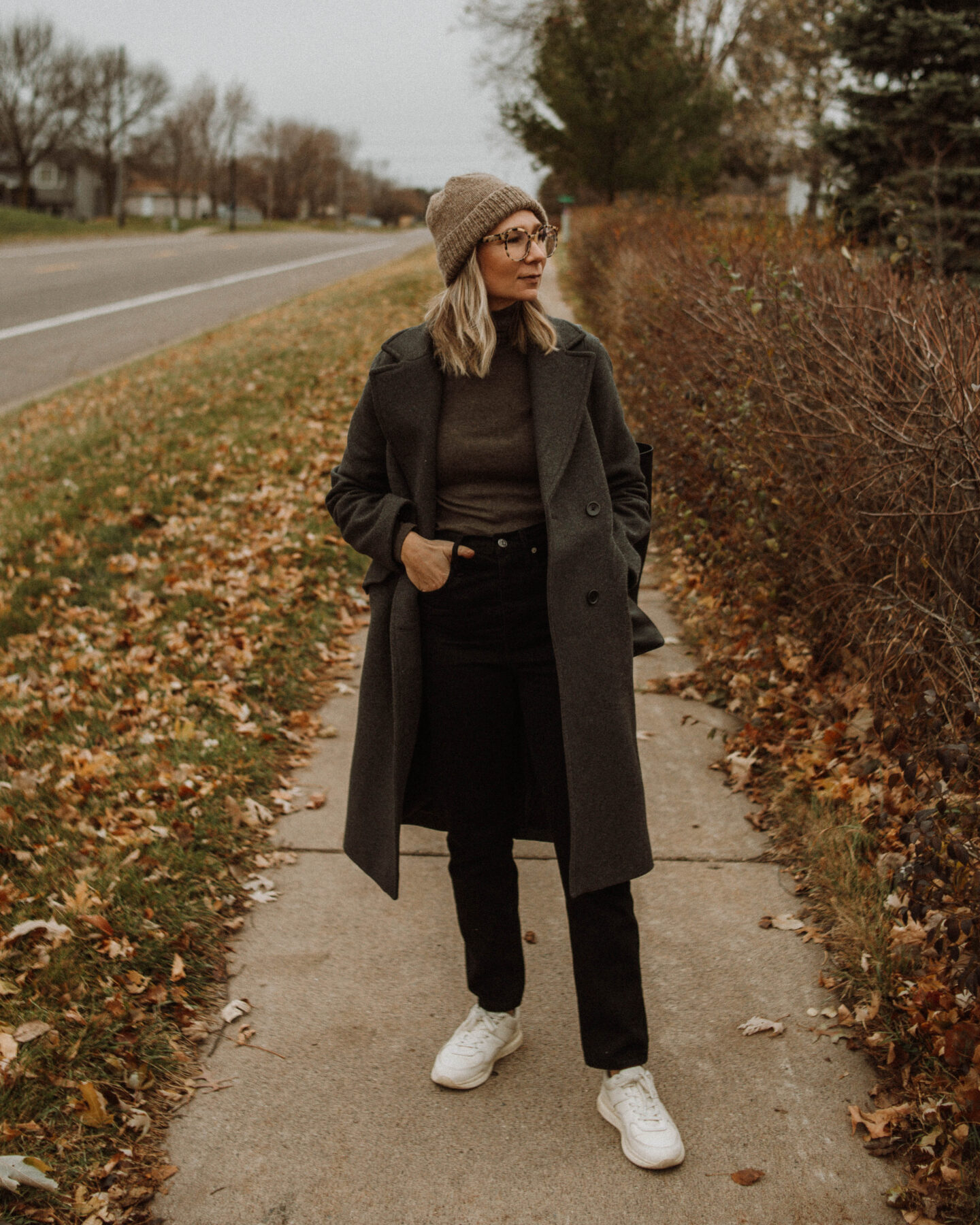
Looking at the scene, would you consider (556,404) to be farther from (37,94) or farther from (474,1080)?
(37,94)

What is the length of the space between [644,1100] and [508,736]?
2.94 feet

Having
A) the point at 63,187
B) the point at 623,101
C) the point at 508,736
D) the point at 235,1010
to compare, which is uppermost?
the point at 63,187

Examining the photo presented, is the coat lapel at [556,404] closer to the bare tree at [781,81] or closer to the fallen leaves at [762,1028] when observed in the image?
the fallen leaves at [762,1028]

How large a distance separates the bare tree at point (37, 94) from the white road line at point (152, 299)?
49.1 m

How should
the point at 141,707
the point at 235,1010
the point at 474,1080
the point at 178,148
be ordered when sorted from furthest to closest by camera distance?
1. the point at 178,148
2. the point at 141,707
3. the point at 235,1010
4. the point at 474,1080

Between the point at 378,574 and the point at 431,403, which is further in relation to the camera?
the point at 378,574

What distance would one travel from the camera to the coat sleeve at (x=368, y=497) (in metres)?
2.49

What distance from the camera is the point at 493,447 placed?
243 cm

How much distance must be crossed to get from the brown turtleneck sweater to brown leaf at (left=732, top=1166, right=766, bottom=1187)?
1530 mm

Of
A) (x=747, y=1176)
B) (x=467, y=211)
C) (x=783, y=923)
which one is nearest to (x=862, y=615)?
(x=783, y=923)

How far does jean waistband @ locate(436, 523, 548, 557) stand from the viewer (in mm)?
2428

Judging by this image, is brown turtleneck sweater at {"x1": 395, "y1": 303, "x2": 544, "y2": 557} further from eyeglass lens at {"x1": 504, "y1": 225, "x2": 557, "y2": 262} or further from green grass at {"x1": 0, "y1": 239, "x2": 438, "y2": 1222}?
green grass at {"x1": 0, "y1": 239, "x2": 438, "y2": 1222}

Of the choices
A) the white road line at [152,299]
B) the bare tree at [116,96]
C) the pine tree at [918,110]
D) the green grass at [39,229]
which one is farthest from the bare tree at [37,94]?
the pine tree at [918,110]

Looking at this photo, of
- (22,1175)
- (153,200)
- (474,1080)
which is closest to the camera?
(22,1175)
